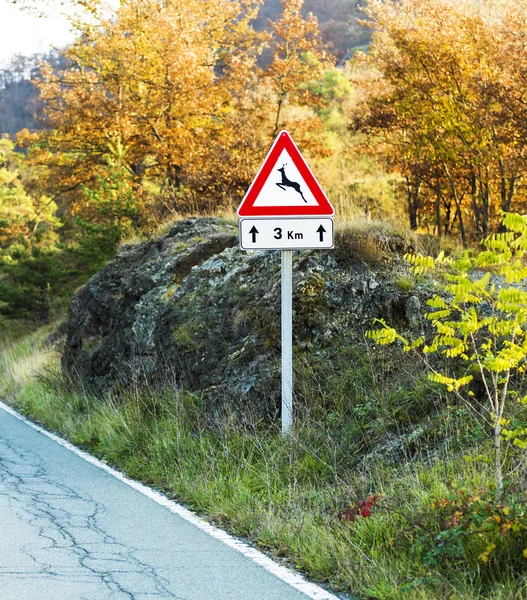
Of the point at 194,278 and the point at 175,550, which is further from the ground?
the point at 194,278

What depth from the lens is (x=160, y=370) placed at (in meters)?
11.5

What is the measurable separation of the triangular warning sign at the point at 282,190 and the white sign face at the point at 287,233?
6 cm

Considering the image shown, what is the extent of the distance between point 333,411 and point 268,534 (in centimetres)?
236

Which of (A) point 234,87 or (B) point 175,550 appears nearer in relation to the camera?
(B) point 175,550

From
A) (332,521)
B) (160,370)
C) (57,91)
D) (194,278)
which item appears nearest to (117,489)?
(332,521)

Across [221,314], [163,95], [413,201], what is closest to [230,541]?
[221,314]

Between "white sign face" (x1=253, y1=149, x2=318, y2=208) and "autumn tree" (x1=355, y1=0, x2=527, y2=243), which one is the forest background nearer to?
"autumn tree" (x1=355, y1=0, x2=527, y2=243)

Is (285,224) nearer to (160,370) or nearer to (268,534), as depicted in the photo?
(268,534)

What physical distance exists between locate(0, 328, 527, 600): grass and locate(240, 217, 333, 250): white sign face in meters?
1.48

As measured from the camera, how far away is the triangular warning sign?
26.2 feet

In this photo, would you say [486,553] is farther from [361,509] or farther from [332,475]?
[332,475]

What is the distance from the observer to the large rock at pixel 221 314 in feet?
31.9

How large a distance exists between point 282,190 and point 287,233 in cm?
39

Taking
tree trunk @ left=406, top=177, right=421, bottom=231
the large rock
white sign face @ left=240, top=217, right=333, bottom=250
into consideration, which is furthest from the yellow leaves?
tree trunk @ left=406, top=177, right=421, bottom=231
